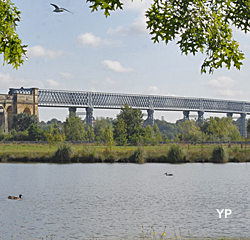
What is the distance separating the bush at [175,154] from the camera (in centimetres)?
4928

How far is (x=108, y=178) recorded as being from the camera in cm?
3544

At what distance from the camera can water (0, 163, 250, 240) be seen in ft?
55.5

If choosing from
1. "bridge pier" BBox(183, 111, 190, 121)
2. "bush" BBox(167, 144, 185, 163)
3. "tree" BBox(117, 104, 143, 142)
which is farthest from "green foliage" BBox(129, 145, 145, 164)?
"bridge pier" BBox(183, 111, 190, 121)

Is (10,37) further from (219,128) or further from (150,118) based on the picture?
(150,118)

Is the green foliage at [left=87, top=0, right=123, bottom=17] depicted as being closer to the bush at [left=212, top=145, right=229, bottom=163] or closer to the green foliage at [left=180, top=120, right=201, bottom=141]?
the bush at [left=212, top=145, right=229, bottom=163]

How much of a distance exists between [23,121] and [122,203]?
81.8 m

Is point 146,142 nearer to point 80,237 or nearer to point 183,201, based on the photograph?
point 183,201

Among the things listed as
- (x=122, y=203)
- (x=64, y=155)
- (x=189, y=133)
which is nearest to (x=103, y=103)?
(x=189, y=133)

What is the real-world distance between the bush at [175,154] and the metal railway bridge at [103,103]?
66.4 meters

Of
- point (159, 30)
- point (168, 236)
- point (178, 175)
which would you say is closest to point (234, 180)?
point (178, 175)

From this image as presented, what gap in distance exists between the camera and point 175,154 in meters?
49.3

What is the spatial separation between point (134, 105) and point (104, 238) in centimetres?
12479

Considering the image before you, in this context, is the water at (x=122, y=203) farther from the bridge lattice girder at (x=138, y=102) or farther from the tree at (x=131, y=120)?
the bridge lattice girder at (x=138, y=102)

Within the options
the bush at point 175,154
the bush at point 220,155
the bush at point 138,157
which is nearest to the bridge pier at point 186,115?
the bush at point 220,155
